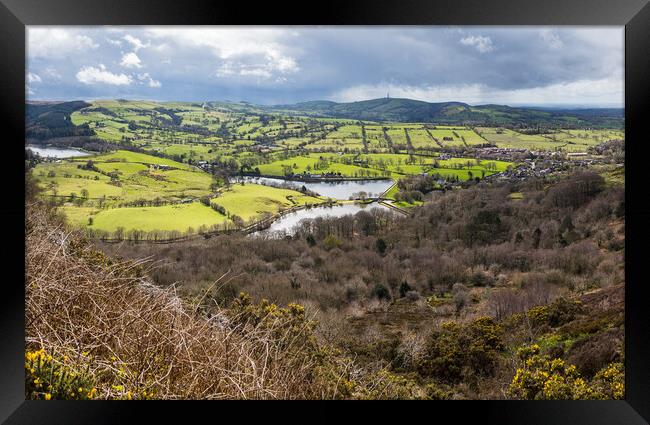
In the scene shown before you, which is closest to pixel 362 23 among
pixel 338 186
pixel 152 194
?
pixel 338 186

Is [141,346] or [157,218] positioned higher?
[157,218]

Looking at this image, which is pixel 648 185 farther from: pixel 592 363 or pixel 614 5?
pixel 592 363

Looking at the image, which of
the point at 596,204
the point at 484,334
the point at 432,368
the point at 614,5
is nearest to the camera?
the point at 614,5

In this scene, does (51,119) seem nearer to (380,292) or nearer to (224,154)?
(224,154)

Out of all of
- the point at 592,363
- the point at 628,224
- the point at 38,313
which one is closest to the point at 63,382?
the point at 38,313

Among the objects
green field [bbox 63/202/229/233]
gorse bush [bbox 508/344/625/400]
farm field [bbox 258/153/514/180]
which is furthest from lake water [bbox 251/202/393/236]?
gorse bush [bbox 508/344/625/400]
